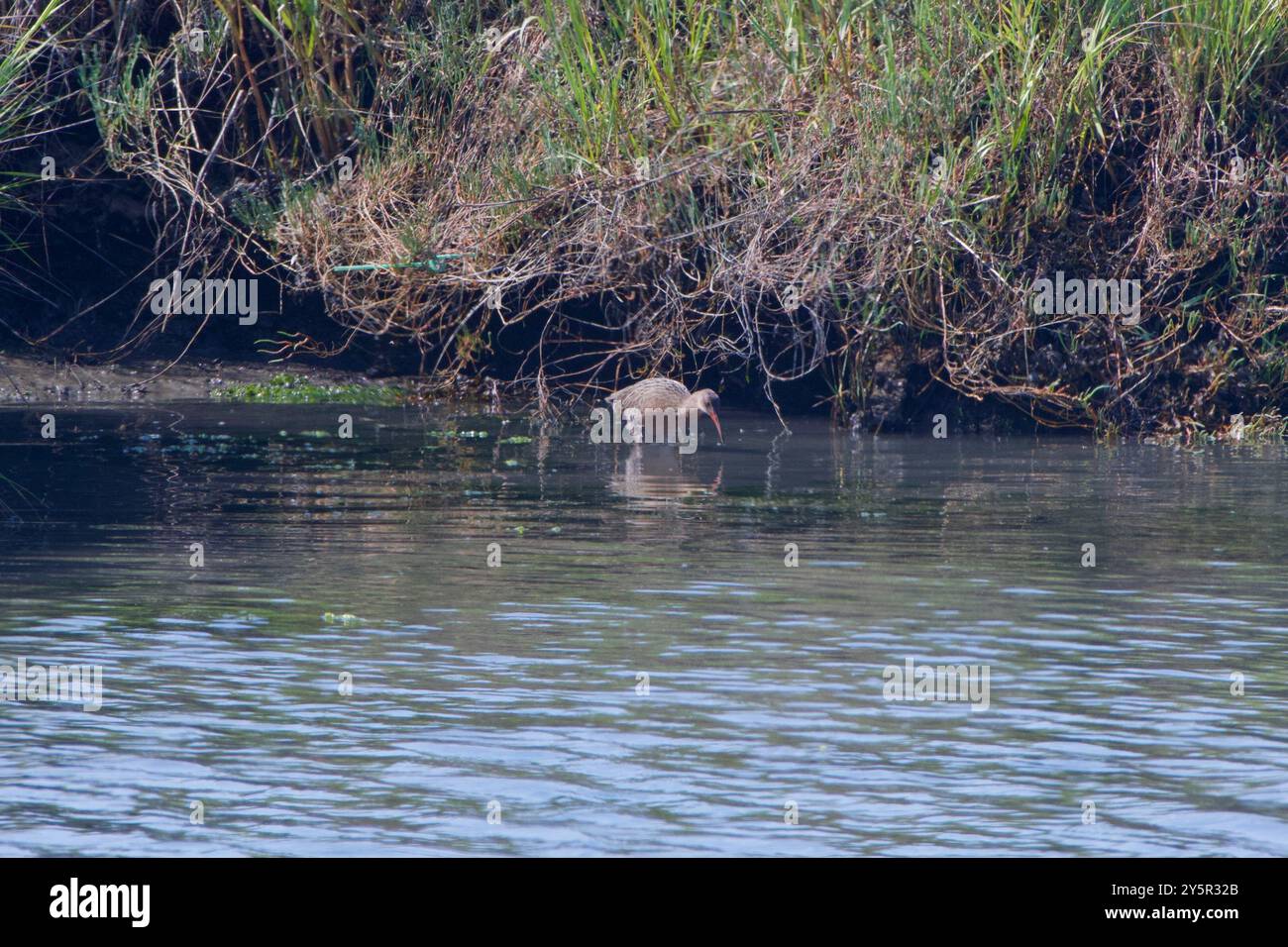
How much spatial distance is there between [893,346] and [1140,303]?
6.59 ft

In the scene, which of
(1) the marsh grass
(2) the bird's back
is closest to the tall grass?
(1) the marsh grass

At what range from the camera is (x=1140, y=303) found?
15898 millimetres

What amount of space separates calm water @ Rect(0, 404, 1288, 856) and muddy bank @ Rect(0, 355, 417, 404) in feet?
10.6

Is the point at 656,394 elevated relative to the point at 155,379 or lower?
lower

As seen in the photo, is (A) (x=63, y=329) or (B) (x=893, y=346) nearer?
(B) (x=893, y=346)

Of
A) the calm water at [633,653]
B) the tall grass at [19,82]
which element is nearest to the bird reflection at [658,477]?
the calm water at [633,653]

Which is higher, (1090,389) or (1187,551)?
(1090,389)

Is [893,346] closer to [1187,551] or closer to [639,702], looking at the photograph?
[1187,551]

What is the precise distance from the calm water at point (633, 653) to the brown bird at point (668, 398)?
52.3 inches

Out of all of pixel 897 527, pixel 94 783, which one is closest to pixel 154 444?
pixel 897 527

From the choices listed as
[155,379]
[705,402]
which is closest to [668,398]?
[705,402]

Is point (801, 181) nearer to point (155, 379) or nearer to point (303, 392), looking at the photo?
point (303, 392)

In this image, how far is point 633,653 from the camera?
8.09 metres

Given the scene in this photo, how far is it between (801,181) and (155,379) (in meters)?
6.35
